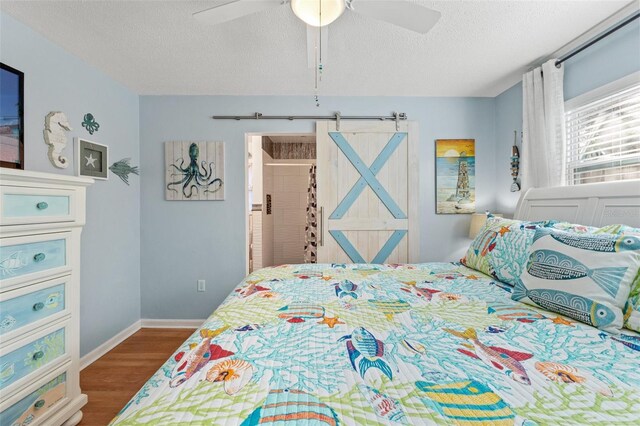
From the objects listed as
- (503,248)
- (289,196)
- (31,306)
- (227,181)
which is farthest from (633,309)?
(289,196)

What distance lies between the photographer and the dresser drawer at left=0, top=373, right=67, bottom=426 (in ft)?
4.34

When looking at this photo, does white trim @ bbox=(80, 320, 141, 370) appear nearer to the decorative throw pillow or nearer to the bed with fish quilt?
the bed with fish quilt

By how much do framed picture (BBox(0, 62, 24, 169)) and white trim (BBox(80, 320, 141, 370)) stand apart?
155 centimetres

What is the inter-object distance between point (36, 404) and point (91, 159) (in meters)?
1.77

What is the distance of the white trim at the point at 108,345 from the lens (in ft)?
7.56

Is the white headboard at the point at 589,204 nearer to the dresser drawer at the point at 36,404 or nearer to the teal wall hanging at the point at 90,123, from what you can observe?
the dresser drawer at the point at 36,404

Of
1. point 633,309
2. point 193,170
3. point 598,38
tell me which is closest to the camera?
point 633,309

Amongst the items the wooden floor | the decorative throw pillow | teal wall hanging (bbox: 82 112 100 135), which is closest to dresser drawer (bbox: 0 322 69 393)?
the wooden floor

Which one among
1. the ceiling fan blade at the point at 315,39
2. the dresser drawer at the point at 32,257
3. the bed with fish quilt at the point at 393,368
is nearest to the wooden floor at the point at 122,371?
the dresser drawer at the point at 32,257

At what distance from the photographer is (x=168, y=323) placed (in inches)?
120

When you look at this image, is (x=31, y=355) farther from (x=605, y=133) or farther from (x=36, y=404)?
(x=605, y=133)

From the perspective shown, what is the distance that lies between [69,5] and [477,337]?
107 inches

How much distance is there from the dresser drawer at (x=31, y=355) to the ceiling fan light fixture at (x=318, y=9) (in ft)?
6.75

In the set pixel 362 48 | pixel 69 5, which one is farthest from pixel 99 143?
pixel 362 48
